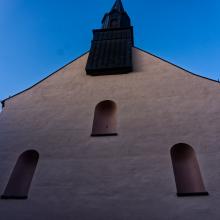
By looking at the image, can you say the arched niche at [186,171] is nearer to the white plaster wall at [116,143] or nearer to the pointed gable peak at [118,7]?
the white plaster wall at [116,143]

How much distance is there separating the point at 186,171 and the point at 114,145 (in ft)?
6.21

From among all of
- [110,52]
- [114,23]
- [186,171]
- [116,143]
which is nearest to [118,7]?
[114,23]

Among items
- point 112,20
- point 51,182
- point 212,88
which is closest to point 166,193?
point 51,182

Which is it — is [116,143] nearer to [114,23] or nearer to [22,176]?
[22,176]

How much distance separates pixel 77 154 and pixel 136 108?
2247 mm

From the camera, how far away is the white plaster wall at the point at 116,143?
473cm

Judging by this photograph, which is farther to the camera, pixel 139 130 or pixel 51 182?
pixel 139 130

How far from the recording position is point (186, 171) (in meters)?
5.53

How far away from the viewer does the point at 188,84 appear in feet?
23.7

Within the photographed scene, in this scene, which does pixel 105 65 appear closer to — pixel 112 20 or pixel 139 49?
pixel 139 49

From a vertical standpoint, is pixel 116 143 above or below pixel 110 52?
below

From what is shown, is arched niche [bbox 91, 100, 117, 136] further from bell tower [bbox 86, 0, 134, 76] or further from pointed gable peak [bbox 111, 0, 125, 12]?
pointed gable peak [bbox 111, 0, 125, 12]

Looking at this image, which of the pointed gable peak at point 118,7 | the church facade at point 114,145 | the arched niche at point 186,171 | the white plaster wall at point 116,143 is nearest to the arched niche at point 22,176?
the church facade at point 114,145

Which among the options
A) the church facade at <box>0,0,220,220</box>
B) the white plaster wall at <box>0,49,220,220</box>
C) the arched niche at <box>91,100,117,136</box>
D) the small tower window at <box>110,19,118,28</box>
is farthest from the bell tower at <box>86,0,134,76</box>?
the small tower window at <box>110,19,118,28</box>
